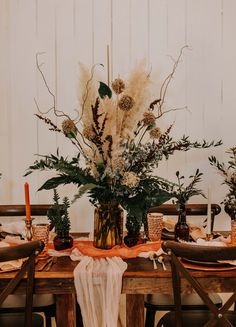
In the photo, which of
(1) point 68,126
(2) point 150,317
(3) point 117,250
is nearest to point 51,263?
(3) point 117,250

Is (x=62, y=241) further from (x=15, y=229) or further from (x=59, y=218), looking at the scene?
(x=15, y=229)

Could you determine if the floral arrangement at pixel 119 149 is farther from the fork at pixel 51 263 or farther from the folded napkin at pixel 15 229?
the folded napkin at pixel 15 229

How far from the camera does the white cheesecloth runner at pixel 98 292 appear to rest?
162 cm

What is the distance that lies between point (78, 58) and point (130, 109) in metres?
1.56

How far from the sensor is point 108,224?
6.31 ft

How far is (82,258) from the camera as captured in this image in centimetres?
180

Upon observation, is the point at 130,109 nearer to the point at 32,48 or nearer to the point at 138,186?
the point at 138,186

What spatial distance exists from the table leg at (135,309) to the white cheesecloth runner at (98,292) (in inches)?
5.3

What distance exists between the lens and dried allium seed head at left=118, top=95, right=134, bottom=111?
70.2 inches

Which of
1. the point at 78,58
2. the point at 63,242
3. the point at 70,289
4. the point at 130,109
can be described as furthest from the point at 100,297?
the point at 78,58

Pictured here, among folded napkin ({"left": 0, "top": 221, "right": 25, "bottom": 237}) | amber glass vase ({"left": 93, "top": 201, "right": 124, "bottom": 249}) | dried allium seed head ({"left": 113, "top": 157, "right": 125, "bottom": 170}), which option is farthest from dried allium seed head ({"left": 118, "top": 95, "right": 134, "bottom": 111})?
folded napkin ({"left": 0, "top": 221, "right": 25, "bottom": 237})

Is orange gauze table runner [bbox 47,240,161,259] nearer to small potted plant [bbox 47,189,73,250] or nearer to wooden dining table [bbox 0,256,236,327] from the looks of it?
small potted plant [bbox 47,189,73,250]

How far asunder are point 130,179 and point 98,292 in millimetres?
445

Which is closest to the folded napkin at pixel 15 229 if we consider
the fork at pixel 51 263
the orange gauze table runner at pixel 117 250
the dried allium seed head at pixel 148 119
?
the orange gauze table runner at pixel 117 250
